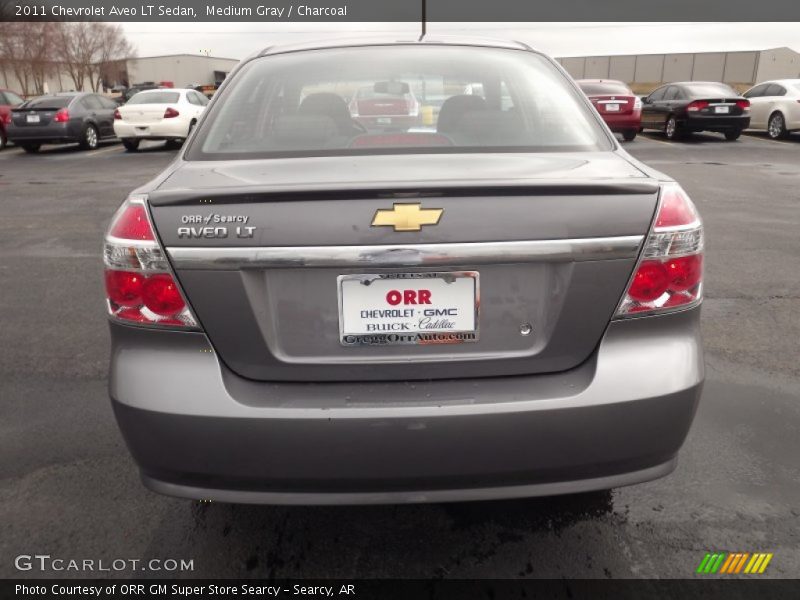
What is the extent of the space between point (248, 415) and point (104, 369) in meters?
2.34

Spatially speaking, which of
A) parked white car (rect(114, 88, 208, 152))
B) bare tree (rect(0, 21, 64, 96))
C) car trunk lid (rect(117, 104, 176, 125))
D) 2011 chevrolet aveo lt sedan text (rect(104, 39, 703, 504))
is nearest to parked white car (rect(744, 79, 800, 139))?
parked white car (rect(114, 88, 208, 152))

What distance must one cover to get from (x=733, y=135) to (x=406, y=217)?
1817 cm

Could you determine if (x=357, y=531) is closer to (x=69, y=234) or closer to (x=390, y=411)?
(x=390, y=411)

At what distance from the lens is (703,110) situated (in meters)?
17.0

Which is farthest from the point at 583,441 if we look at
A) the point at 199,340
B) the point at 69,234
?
the point at 69,234

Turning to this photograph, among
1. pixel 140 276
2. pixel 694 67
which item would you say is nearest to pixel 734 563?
pixel 140 276

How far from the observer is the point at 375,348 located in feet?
6.18

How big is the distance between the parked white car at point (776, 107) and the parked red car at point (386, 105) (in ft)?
56.3

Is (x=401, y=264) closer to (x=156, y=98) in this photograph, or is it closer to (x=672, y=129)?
(x=156, y=98)

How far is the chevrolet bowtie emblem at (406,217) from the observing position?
70.0 inches

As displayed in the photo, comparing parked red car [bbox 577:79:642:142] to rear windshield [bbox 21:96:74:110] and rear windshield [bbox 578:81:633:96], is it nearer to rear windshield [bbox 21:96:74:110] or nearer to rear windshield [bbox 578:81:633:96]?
rear windshield [bbox 578:81:633:96]

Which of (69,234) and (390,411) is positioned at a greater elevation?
(390,411)

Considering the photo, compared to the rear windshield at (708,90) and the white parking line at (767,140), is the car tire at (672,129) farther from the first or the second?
the white parking line at (767,140)

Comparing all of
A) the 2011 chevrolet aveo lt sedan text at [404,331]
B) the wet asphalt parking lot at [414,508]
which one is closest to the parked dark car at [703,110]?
the wet asphalt parking lot at [414,508]
